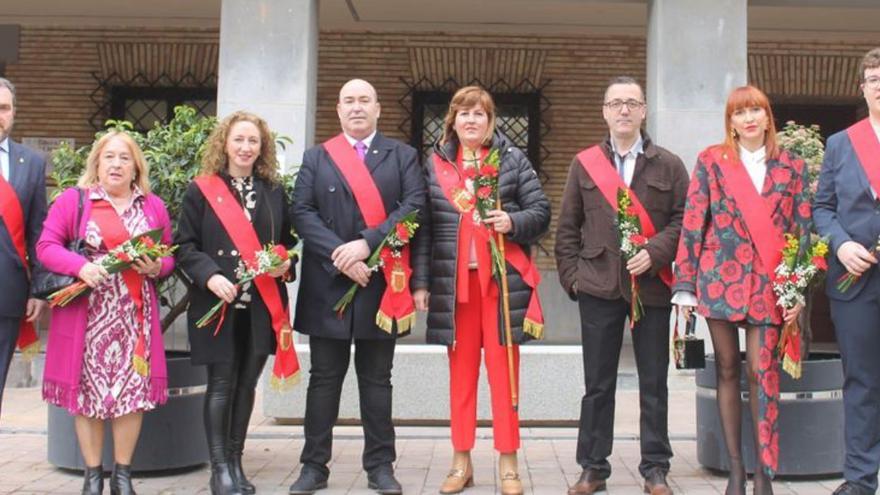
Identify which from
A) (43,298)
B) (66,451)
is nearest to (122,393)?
(43,298)

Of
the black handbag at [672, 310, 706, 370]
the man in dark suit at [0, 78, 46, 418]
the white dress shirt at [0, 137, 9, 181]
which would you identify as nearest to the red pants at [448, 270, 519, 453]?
the black handbag at [672, 310, 706, 370]

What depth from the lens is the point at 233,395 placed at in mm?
5211

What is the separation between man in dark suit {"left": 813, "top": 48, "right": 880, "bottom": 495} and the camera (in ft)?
15.3

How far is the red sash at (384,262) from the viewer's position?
5.09 m

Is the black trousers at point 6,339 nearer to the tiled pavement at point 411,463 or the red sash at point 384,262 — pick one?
the tiled pavement at point 411,463

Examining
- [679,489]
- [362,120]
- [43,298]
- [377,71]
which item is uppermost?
[377,71]

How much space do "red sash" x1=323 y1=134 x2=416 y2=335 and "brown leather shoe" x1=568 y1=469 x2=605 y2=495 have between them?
50.3 inches

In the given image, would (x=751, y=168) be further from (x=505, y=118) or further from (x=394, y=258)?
(x=505, y=118)

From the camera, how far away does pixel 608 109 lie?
5.25 metres

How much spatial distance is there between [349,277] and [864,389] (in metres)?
2.69

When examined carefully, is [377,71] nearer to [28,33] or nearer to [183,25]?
[183,25]

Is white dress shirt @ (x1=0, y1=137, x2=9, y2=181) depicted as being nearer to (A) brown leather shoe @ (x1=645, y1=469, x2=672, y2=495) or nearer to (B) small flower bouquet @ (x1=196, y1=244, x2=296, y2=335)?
(B) small flower bouquet @ (x1=196, y1=244, x2=296, y2=335)

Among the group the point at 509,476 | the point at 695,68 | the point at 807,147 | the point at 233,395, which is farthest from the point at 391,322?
the point at 695,68

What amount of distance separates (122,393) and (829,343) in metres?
10.9
